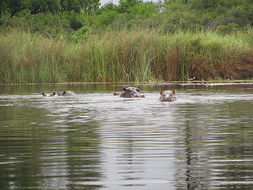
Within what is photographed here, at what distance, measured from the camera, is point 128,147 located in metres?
8.57

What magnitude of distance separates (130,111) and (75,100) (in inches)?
176

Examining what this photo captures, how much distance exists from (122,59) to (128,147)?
21.0 metres

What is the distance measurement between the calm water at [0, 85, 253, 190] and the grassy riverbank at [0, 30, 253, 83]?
43.1 feet

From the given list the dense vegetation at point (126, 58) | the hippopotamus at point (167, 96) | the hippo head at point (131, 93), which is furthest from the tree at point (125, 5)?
the hippopotamus at point (167, 96)

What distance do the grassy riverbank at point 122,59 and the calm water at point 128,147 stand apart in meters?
13.1

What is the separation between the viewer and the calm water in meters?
6.20

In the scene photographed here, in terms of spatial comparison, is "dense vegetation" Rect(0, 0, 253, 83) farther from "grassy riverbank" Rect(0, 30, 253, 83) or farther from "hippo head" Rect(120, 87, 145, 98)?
"hippo head" Rect(120, 87, 145, 98)

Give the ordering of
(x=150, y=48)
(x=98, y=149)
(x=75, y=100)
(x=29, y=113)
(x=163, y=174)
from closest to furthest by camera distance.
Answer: (x=163, y=174) < (x=98, y=149) < (x=29, y=113) < (x=75, y=100) < (x=150, y=48)

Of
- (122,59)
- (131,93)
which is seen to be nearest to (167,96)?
(131,93)

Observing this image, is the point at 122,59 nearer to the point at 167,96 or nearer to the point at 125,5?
the point at 167,96

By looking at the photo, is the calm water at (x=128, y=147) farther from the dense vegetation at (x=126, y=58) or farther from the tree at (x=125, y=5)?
the tree at (x=125, y=5)

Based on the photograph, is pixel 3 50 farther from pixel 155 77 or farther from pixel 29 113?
pixel 29 113

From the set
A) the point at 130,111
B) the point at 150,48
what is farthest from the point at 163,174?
the point at 150,48

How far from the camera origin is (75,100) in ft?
63.0
